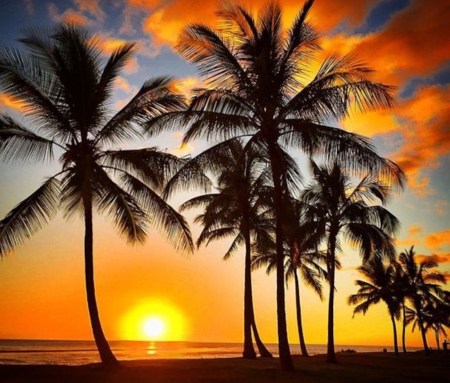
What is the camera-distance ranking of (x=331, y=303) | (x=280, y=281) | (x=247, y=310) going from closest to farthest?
(x=280, y=281) < (x=247, y=310) < (x=331, y=303)

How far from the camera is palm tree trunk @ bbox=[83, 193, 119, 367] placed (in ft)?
49.4

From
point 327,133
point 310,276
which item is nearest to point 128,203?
point 327,133

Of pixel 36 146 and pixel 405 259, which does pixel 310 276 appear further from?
pixel 36 146

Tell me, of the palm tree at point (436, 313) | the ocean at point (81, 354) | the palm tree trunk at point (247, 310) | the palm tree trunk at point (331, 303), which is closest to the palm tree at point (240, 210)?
the palm tree trunk at point (247, 310)

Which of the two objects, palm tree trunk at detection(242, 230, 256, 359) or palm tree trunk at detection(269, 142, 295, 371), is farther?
palm tree trunk at detection(242, 230, 256, 359)

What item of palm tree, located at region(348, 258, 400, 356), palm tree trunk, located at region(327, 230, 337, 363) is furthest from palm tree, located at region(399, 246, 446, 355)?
palm tree trunk, located at region(327, 230, 337, 363)

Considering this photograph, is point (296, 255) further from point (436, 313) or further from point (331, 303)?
point (436, 313)

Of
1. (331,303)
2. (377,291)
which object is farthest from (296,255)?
(377,291)

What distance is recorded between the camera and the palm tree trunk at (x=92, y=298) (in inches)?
593

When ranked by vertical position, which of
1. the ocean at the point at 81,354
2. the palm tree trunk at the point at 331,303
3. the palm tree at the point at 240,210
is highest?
the palm tree at the point at 240,210

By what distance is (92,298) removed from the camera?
15305mm

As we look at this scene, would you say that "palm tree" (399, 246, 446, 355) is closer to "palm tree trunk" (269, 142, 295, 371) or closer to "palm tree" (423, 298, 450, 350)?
"palm tree" (423, 298, 450, 350)

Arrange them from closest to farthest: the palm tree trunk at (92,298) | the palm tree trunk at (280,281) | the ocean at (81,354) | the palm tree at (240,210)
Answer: the palm tree trunk at (92,298) → the palm tree trunk at (280,281) → the palm tree at (240,210) → the ocean at (81,354)

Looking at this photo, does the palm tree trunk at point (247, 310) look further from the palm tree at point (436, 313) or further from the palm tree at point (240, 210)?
the palm tree at point (436, 313)
